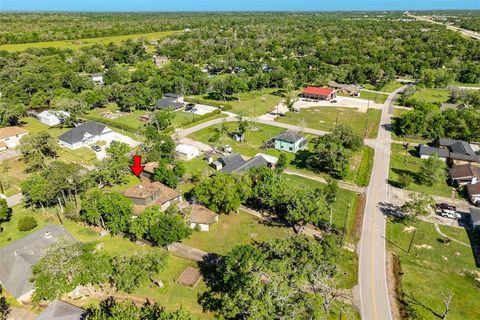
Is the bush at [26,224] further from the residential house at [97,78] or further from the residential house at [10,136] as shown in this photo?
the residential house at [97,78]

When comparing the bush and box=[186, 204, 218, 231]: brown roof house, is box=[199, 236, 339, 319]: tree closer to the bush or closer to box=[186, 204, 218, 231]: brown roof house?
box=[186, 204, 218, 231]: brown roof house

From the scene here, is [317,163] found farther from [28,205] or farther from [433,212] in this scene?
[28,205]

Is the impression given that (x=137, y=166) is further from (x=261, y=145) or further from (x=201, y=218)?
(x=261, y=145)

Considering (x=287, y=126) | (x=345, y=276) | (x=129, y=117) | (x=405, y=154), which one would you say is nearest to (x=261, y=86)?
(x=287, y=126)

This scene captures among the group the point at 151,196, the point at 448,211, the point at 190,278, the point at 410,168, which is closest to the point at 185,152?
the point at 151,196

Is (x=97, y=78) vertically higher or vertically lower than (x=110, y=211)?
lower

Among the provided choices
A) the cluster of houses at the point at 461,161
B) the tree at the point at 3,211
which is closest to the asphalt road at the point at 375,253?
the cluster of houses at the point at 461,161
